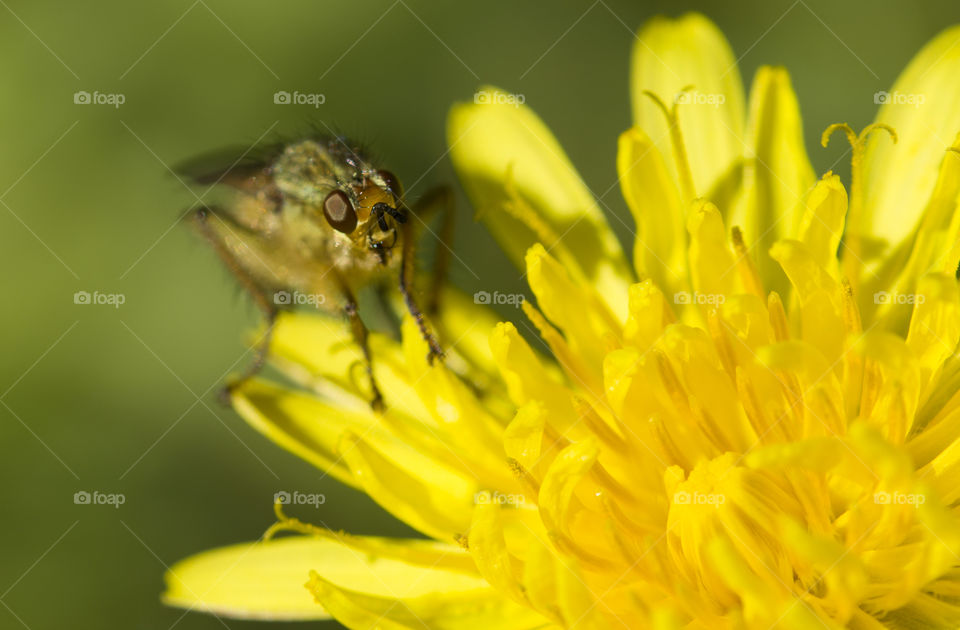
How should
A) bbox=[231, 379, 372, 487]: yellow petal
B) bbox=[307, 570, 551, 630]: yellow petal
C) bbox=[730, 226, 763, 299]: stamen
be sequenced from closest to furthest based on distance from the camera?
bbox=[307, 570, 551, 630]: yellow petal → bbox=[730, 226, 763, 299]: stamen → bbox=[231, 379, 372, 487]: yellow petal

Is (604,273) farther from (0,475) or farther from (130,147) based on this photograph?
(0,475)

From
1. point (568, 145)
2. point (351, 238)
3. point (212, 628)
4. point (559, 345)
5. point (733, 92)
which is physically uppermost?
point (568, 145)

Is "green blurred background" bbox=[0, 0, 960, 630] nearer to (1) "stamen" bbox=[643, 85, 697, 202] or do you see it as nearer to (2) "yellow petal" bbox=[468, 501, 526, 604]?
(1) "stamen" bbox=[643, 85, 697, 202]

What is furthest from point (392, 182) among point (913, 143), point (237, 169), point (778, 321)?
point (913, 143)

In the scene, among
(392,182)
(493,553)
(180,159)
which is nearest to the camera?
(493,553)

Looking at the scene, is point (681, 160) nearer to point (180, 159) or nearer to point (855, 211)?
point (855, 211)

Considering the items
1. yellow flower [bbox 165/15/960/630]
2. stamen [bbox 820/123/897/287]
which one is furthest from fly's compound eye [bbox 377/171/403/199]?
stamen [bbox 820/123/897/287]

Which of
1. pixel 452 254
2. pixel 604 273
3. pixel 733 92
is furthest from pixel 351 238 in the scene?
pixel 733 92
